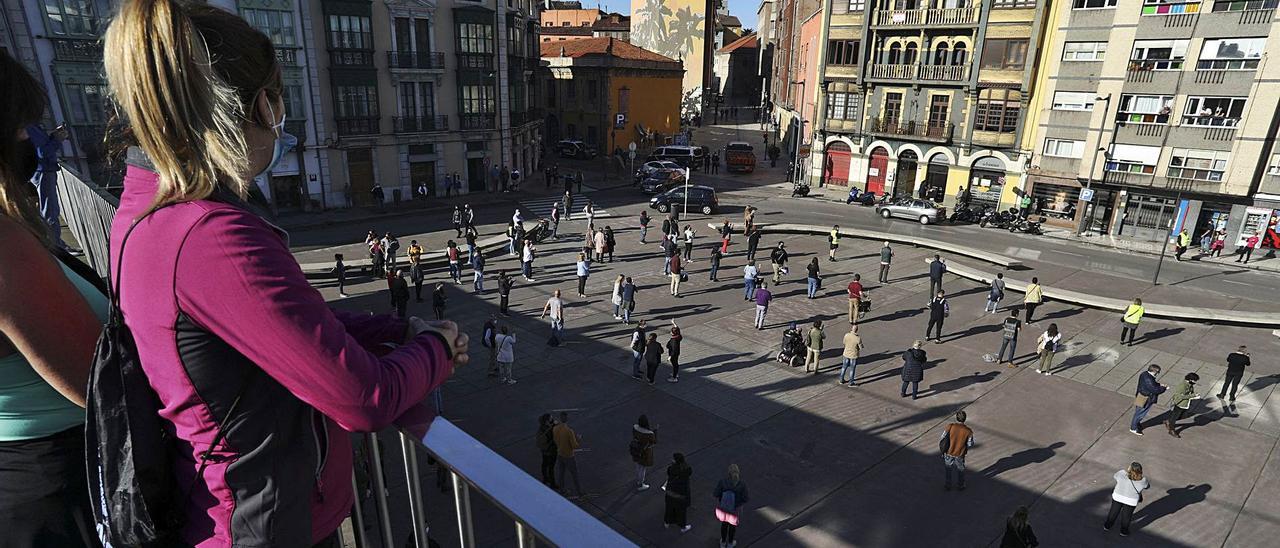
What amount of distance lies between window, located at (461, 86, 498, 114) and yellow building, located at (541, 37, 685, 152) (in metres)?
13.1

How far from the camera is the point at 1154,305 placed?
72.0 feet

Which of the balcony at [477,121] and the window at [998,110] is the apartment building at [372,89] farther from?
the window at [998,110]

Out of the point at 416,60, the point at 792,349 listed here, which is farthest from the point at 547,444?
the point at 416,60

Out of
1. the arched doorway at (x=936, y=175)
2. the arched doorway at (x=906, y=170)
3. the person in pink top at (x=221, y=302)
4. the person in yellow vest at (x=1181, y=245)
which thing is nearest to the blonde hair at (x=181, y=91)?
the person in pink top at (x=221, y=302)

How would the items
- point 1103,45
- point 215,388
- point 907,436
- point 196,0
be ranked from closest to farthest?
point 215,388
point 196,0
point 907,436
point 1103,45

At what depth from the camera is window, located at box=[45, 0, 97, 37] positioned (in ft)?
91.0

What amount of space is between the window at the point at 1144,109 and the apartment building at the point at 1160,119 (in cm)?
5

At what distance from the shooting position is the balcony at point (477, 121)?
3935 cm

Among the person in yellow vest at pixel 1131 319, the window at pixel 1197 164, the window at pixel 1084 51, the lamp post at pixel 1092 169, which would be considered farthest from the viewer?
the window at pixel 1084 51

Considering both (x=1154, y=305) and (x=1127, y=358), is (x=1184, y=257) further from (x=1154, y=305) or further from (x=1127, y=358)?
(x=1127, y=358)

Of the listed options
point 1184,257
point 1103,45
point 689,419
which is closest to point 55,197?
point 689,419

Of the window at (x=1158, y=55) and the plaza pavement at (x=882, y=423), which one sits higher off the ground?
the window at (x=1158, y=55)

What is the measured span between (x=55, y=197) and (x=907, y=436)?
13933 millimetres

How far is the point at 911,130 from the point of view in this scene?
4059 cm
